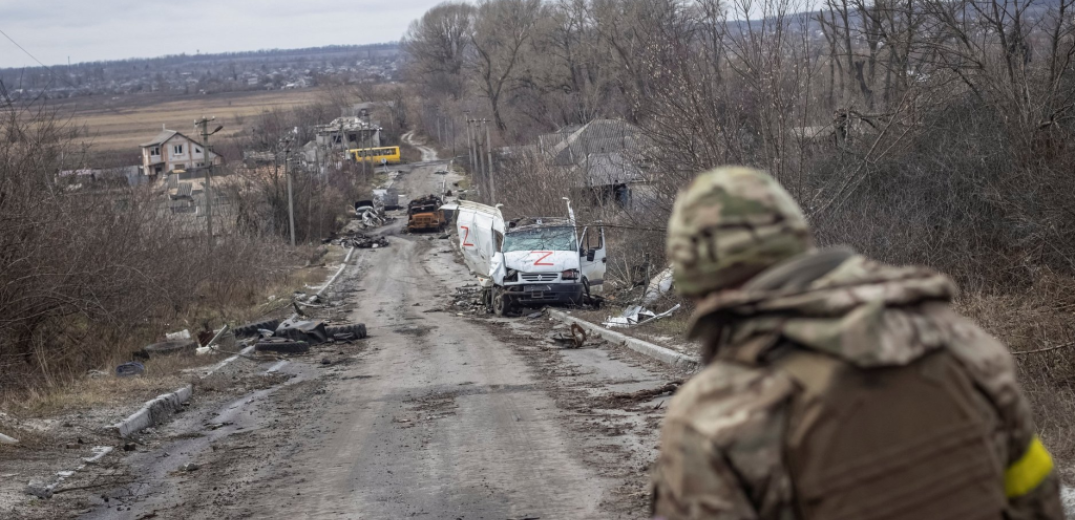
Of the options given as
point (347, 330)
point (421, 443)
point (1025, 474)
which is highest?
point (1025, 474)

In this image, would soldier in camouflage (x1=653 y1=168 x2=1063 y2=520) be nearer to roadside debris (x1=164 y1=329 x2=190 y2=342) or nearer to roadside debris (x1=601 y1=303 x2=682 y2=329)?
roadside debris (x1=601 y1=303 x2=682 y2=329)

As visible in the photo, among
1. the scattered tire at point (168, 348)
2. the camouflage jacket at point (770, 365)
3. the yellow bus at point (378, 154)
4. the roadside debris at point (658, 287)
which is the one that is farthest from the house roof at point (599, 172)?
the yellow bus at point (378, 154)

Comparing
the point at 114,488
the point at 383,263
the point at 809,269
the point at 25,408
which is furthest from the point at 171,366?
the point at 383,263

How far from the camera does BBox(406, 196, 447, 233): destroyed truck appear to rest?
7112 cm

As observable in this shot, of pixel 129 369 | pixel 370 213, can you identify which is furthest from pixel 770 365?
pixel 370 213

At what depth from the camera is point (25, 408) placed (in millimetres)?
12250

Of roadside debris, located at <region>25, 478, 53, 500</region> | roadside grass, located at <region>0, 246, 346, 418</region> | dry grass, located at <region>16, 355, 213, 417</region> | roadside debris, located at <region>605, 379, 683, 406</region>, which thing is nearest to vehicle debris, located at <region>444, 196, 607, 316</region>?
roadside grass, located at <region>0, 246, 346, 418</region>

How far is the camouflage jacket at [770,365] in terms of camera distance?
2.09 metres

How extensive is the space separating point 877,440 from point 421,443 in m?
8.67

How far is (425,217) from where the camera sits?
2793 inches

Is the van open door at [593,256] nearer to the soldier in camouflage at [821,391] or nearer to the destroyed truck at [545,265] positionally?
the destroyed truck at [545,265]

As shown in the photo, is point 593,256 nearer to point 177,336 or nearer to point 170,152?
point 177,336

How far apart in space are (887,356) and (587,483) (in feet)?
21.1

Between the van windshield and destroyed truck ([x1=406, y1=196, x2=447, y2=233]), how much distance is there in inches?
1721
